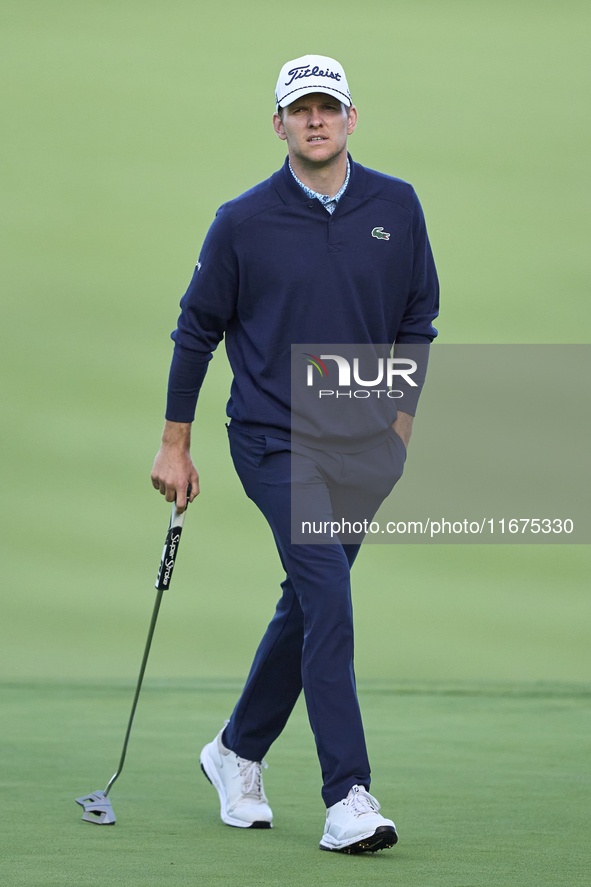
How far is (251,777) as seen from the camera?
81.3 inches

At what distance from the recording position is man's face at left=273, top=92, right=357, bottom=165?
1945 mm

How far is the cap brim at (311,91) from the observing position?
1931 millimetres

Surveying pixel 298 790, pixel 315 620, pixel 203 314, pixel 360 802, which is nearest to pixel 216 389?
pixel 298 790

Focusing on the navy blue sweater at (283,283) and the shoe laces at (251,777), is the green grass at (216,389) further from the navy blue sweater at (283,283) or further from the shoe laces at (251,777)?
the navy blue sweater at (283,283)

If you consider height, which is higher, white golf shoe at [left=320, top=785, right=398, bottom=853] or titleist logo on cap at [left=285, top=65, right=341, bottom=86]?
titleist logo on cap at [left=285, top=65, right=341, bottom=86]

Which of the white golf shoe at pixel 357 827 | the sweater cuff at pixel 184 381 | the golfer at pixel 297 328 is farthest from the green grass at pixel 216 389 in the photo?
the sweater cuff at pixel 184 381

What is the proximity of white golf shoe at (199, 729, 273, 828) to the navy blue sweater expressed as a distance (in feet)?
1.88

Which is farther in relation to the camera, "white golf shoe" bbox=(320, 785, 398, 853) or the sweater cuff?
the sweater cuff

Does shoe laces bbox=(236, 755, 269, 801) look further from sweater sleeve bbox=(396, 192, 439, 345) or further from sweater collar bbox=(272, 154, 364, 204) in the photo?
sweater collar bbox=(272, 154, 364, 204)

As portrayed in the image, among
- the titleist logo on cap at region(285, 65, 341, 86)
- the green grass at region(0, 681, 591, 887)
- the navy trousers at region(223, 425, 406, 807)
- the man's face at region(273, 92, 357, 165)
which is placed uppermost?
the titleist logo on cap at region(285, 65, 341, 86)

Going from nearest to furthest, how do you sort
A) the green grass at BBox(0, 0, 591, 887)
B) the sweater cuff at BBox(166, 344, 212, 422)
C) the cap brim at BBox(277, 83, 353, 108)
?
the cap brim at BBox(277, 83, 353, 108) < the sweater cuff at BBox(166, 344, 212, 422) < the green grass at BBox(0, 0, 591, 887)

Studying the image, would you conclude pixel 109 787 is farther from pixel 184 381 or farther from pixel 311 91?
pixel 311 91

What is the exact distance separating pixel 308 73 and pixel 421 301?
43cm

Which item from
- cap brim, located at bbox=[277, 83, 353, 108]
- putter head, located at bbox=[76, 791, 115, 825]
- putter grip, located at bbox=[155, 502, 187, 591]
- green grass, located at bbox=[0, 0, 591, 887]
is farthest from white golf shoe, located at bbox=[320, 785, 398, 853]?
cap brim, located at bbox=[277, 83, 353, 108]
